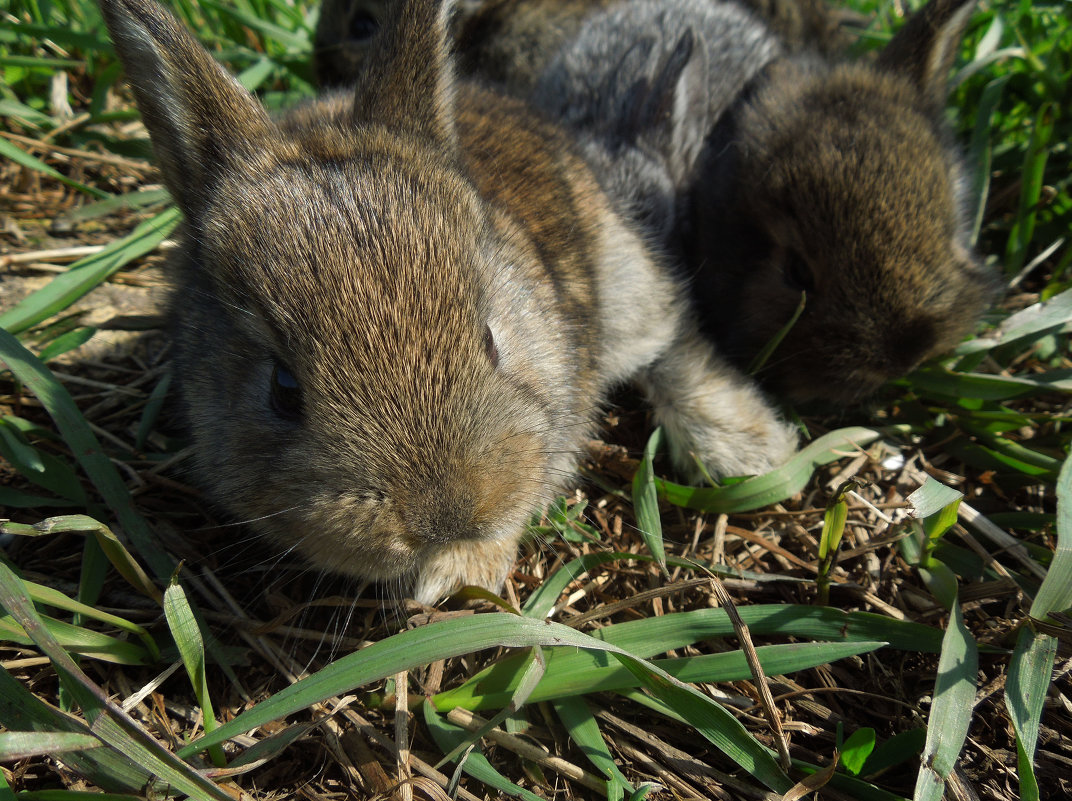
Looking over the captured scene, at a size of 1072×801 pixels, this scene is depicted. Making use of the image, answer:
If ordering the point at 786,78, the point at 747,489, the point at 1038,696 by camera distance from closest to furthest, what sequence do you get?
the point at 1038,696 < the point at 747,489 < the point at 786,78

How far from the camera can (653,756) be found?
2.38 meters

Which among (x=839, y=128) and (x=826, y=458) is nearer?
(x=826, y=458)

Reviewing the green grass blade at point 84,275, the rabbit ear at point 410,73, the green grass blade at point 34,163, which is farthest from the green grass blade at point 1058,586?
the green grass blade at point 34,163

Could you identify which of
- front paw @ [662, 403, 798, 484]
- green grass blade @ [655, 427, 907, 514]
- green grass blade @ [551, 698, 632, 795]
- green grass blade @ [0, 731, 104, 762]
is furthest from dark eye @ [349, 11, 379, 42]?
green grass blade @ [0, 731, 104, 762]

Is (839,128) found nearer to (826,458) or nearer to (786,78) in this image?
(786,78)

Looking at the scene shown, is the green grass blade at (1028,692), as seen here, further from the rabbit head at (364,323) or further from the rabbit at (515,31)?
the rabbit at (515,31)

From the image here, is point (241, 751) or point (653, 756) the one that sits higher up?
point (653, 756)

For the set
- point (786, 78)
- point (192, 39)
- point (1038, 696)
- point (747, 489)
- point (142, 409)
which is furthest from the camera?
point (786, 78)

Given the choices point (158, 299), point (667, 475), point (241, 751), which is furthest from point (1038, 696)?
point (158, 299)

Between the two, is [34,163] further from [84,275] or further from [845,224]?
[845,224]

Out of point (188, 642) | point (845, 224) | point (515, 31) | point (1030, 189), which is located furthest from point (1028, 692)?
point (515, 31)

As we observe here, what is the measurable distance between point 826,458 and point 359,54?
12.8 ft

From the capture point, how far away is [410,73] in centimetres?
281

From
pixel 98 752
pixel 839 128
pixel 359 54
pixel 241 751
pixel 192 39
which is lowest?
pixel 241 751
